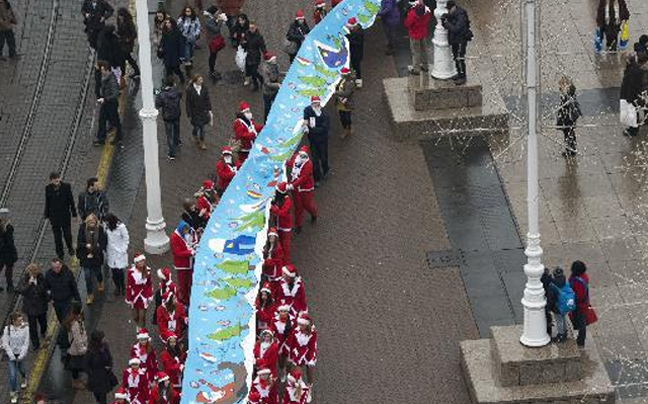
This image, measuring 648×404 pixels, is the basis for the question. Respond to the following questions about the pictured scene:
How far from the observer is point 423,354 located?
36750 millimetres

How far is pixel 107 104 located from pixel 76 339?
830cm

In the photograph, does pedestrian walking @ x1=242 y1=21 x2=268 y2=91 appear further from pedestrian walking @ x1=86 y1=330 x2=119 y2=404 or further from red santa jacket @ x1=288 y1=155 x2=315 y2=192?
pedestrian walking @ x1=86 y1=330 x2=119 y2=404

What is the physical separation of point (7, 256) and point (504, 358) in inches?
342

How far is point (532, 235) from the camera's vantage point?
3400 cm

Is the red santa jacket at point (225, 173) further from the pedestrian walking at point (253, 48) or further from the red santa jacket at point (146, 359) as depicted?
the red santa jacket at point (146, 359)

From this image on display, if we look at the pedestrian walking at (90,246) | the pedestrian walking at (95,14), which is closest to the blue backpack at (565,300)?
the pedestrian walking at (90,246)

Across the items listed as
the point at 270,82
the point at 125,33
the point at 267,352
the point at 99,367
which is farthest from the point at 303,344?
the point at 125,33

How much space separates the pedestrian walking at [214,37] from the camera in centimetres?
4588

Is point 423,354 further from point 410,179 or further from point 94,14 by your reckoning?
point 94,14

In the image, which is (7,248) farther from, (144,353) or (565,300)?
(565,300)

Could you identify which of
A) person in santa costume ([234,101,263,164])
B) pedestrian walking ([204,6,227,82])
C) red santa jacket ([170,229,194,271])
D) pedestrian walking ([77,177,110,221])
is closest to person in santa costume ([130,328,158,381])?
red santa jacket ([170,229,194,271])

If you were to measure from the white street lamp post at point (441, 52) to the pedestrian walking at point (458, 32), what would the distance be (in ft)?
0.27

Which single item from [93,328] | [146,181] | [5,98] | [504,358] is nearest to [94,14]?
[5,98]

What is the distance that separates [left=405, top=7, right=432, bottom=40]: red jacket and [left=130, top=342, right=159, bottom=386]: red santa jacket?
10992 millimetres
